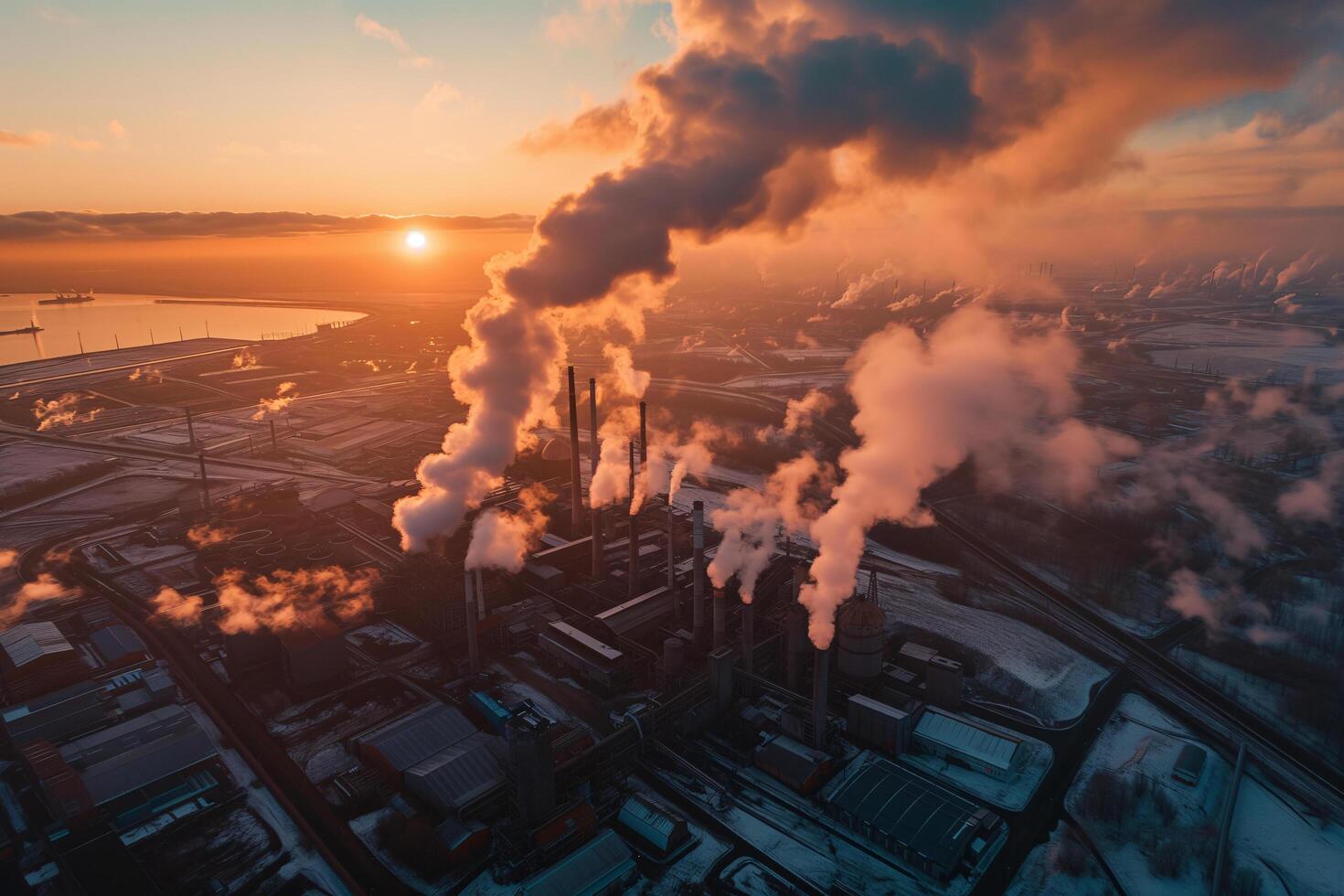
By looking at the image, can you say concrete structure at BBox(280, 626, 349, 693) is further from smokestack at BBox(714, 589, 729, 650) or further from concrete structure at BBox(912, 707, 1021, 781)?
concrete structure at BBox(912, 707, 1021, 781)

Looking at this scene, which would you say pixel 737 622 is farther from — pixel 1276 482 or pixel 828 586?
pixel 1276 482

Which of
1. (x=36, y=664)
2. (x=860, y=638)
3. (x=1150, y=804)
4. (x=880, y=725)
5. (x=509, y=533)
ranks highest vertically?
(x=509, y=533)

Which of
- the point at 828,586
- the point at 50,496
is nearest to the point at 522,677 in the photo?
the point at 828,586

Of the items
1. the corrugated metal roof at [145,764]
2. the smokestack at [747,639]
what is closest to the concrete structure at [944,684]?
the smokestack at [747,639]

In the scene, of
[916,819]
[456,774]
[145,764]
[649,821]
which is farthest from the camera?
[145,764]

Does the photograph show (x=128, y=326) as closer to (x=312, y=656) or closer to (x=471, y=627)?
(x=312, y=656)

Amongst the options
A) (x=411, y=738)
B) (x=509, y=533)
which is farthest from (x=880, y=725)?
(x=509, y=533)

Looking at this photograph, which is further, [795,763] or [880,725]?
[880,725]
